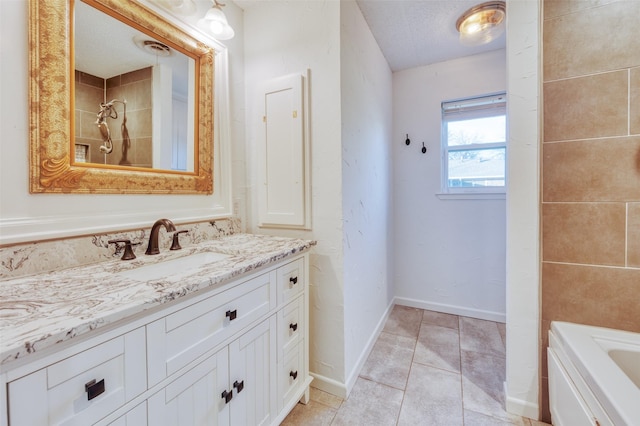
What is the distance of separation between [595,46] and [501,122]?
4.17 ft

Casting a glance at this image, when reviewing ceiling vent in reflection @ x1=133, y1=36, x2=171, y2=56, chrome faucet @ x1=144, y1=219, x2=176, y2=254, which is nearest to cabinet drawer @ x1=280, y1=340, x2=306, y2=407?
chrome faucet @ x1=144, y1=219, x2=176, y2=254

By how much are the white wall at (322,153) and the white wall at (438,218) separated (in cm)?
144

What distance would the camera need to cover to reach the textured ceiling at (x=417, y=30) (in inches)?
70.5

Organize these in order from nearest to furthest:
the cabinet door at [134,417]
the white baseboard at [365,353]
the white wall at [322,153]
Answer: the cabinet door at [134,417] → the white wall at [322,153] → the white baseboard at [365,353]

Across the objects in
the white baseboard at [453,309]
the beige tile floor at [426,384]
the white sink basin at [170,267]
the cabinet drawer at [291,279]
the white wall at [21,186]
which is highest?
the white wall at [21,186]

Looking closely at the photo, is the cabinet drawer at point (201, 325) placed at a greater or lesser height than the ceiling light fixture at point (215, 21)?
lesser

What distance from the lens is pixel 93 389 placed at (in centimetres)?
63

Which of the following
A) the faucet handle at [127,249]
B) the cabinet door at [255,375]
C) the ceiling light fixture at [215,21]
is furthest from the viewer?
the ceiling light fixture at [215,21]

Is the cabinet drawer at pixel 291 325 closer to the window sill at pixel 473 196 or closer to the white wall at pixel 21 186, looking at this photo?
the white wall at pixel 21 186

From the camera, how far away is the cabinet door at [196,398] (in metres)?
0.78

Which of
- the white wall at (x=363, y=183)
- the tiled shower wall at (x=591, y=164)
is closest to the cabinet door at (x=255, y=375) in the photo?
the white wall at (x=363, y=183)

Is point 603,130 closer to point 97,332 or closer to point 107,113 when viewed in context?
point 97,332

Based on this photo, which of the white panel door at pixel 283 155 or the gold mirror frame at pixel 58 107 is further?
the white panel door at pixel 283 155

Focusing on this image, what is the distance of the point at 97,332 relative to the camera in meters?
0.64
